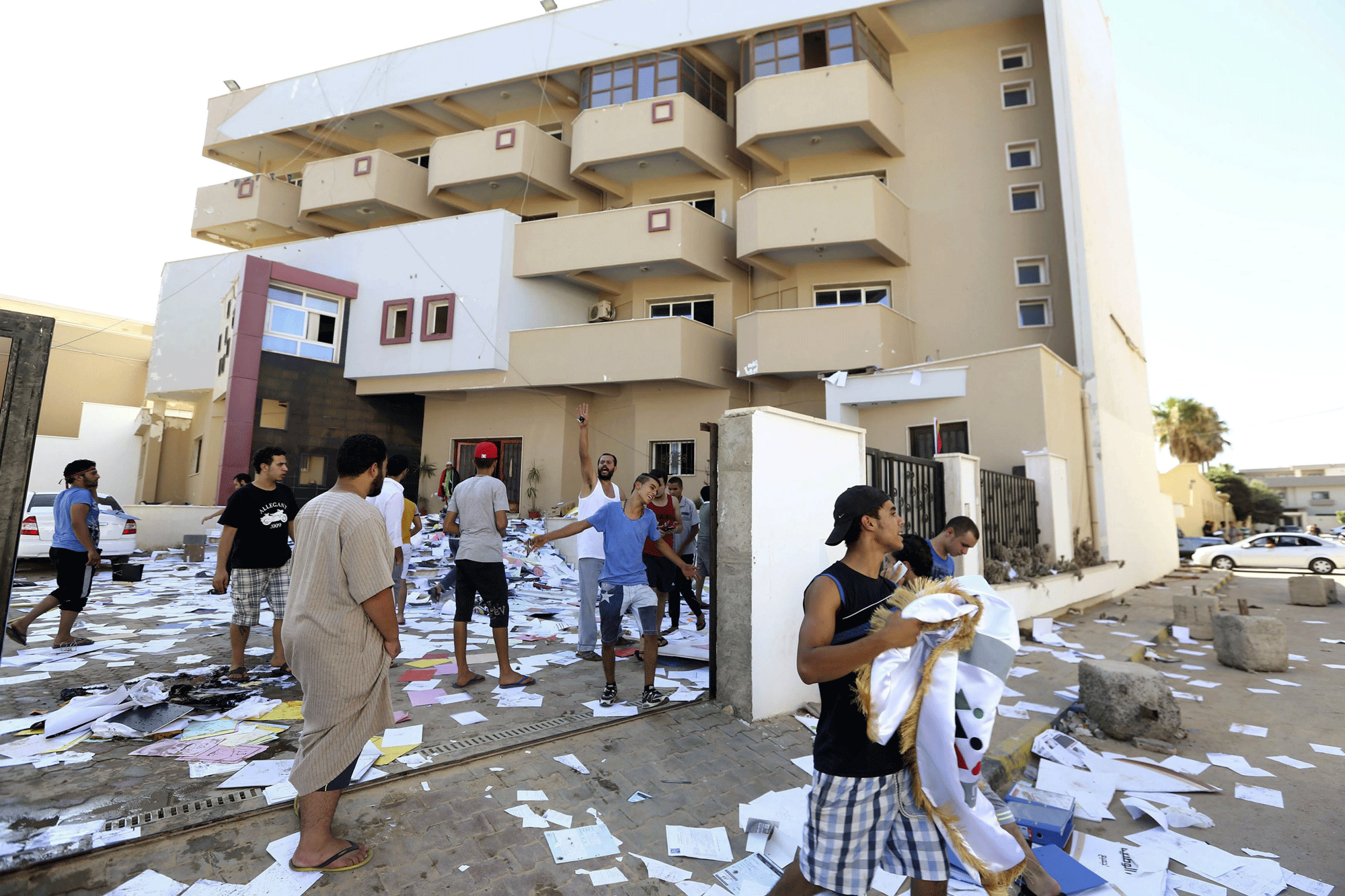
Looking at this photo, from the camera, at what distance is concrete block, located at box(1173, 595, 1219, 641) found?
29.0 ft

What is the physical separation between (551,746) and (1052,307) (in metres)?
15.9

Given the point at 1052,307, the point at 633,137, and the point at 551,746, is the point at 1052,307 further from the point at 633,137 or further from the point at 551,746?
the point at 551,746

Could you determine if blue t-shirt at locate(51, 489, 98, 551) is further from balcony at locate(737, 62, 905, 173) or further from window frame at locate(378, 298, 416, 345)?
balcony at locate(737, 62, 905, 173)

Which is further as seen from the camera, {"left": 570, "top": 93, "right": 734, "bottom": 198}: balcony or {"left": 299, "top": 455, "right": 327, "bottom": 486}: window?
{"left": 299, "top": 455, "right": 327, "bottom": 486}: window

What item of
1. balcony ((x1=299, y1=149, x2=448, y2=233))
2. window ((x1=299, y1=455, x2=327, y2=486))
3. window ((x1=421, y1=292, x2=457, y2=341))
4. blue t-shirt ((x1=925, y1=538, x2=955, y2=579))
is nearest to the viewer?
blue t-shirt ((x1=925, y1=538, x2=955, y2=579))

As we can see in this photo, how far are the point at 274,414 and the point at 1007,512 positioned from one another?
17861 millimetres

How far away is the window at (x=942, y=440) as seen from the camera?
41.1 feet

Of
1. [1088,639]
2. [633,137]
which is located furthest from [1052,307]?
[633,137]

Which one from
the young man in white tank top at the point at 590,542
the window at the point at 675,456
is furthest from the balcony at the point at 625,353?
the young man in white tank top at the point at 590,542

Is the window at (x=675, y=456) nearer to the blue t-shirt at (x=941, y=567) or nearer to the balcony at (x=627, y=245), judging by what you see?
the balcony at (x=627, y=245)

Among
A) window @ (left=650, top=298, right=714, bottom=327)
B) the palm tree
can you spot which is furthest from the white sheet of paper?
the palm tree

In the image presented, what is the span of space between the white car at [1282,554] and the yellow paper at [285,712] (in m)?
23.8

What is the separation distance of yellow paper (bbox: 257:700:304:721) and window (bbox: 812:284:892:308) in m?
15.0

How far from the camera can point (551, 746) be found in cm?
388
